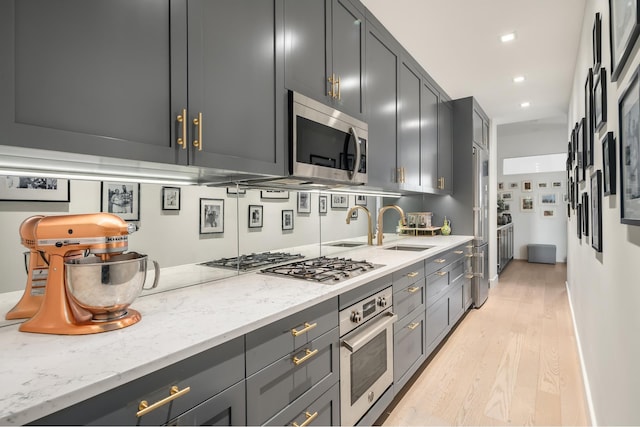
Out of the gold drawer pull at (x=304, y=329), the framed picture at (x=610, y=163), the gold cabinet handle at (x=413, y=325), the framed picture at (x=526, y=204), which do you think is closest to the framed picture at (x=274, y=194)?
the gold drawer pull at (x=304, y=329)

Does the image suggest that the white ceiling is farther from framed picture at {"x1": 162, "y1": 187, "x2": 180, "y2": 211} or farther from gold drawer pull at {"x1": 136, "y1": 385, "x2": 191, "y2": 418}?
gold drawer pull at {"x1": 136, "y1": 385, "x2": 191, "y2": 418}

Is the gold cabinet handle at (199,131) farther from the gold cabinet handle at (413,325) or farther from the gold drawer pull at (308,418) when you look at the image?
the gold cabinet handle at (413,325)

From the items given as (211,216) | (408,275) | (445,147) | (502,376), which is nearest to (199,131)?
(211,216)

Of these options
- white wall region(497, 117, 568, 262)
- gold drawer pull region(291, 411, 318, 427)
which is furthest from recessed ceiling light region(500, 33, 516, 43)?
white wall region(497, 117, 568, 262)

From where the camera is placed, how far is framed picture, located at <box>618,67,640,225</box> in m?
0.87

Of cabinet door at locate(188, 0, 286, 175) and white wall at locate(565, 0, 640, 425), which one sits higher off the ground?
cabinet door at locate(188, 0, 286, 175)

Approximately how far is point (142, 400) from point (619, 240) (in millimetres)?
1587

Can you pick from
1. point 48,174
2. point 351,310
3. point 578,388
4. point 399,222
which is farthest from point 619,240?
point 399,222

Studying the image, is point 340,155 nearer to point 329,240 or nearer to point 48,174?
point 329,240

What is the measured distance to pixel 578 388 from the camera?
2.28 meters

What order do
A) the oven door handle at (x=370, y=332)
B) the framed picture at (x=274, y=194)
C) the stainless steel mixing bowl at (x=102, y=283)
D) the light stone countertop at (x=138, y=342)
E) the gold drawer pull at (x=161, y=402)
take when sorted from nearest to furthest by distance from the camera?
the light stone countertop at (x=138, y=342), the gold drawer pull at (x=161, y=402), the stainless steel mixing bowl at (x=102, y=283), the oven door handle at (x=370, y=332), the framed picture at (x=274, y=194)

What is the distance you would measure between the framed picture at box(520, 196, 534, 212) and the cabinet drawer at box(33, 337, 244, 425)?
8.40m

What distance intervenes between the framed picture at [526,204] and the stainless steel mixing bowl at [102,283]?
28.2 ft

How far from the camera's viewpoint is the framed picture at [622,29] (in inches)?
33.8
